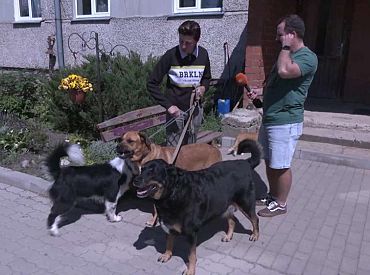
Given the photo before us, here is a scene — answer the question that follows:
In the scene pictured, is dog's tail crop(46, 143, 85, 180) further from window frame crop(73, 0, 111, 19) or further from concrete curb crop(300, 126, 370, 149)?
window frame crop(73, 0, 111, 19)

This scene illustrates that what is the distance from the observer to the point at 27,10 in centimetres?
1268

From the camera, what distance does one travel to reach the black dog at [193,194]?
10.1 feet

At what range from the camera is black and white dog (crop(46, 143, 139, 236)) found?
392 cm

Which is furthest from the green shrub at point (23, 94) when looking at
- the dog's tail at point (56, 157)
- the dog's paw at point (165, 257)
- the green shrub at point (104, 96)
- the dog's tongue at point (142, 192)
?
the dog's tongue at point (142, 192)

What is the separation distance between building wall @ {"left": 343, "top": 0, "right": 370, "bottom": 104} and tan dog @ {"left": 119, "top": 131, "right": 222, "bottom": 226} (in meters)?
5.66

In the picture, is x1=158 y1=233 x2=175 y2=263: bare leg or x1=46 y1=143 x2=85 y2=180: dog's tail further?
x1=46 y1=143 x2=85 y2=180: dog's tail

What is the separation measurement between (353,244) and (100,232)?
254 cm

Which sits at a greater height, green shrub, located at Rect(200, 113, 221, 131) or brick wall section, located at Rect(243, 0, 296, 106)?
brick wall section, located at Rect(243, 0, 296, 106)

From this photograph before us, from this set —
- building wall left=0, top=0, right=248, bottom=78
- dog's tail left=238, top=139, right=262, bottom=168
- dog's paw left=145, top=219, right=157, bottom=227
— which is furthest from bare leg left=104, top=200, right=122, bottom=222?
building wall left=0, top=0, right=248, bottom=78

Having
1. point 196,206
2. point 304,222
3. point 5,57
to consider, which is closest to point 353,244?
point 304,222

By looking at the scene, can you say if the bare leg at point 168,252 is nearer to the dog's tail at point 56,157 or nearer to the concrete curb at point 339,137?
the dog's tail at point 56,157

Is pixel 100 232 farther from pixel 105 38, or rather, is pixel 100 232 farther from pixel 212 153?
pixel 105 38

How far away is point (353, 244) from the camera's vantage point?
372 cm

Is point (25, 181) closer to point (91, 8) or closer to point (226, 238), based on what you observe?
point (226, 238)
